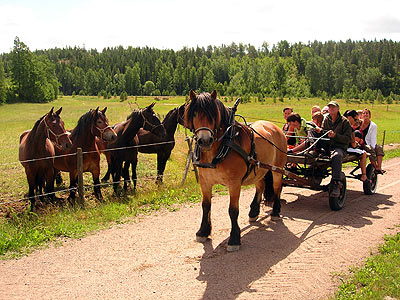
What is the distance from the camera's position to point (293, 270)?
5.14 metres

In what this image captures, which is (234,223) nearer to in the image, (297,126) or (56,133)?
(297,126)

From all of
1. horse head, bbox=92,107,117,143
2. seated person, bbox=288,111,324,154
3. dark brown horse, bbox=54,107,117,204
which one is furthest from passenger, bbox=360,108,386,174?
dark brown horse, bbox=54,107,117,204

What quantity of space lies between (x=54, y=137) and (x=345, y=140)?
6.53m

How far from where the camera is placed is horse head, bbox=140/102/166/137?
32.9 ft

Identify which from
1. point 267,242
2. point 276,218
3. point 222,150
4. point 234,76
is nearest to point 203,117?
point 222,150

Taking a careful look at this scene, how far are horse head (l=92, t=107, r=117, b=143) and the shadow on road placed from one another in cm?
362

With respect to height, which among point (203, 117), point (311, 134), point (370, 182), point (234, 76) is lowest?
point (370, 182)

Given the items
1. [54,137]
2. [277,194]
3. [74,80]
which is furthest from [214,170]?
[74,80]

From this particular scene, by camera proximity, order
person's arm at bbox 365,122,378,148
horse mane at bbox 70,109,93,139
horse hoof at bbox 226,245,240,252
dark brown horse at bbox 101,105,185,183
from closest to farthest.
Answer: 1. horse hoof at bbox 226,245,240,252
2. horse mane at bbox 70,109,93,139
3. person's arm at bbox 365,122,378,148
4. dark brown horse at bbox 101,105,185,183

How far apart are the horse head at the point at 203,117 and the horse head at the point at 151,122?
482 centimetres

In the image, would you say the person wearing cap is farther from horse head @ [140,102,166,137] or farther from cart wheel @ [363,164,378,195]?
horse head @ [140,102,166,137]

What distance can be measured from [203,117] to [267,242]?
2567 millimetres

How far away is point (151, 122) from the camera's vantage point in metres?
10.2

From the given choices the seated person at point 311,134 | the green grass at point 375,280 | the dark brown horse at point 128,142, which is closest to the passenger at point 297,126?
the seated person at point 311,134
